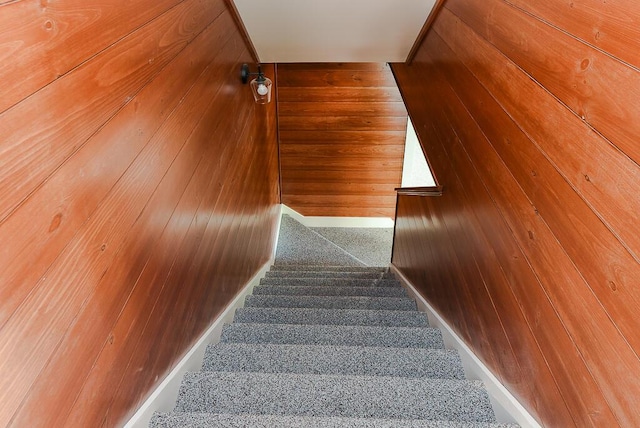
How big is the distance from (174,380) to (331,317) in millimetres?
981

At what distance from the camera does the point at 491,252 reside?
1.35 meters

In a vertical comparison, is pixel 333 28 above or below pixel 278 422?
above

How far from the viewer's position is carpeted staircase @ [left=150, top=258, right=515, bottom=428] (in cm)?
112

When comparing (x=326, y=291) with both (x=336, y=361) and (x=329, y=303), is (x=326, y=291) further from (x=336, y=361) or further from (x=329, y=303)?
(x=336, y=361)

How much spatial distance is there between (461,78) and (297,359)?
150 centimetres

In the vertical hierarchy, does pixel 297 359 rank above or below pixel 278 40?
below

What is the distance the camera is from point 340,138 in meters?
4.99

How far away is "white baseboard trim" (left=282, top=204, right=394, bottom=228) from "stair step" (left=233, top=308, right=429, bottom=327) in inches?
139

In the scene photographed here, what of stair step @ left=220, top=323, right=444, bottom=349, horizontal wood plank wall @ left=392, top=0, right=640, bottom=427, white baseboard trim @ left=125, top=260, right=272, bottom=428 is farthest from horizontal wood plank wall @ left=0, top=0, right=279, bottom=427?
horizontal wood plank wall @ left=392, top=0, right=640, bottom=427

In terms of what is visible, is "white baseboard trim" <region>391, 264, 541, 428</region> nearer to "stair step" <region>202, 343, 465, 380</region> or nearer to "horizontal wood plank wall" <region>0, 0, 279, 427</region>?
"stair step" <region>202, 343, 465, 380</region>

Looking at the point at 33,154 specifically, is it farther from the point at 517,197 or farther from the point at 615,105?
the point at 517,197

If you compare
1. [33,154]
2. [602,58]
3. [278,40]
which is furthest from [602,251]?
[278,40]

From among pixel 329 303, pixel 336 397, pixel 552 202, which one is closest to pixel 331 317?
pixel 329 303

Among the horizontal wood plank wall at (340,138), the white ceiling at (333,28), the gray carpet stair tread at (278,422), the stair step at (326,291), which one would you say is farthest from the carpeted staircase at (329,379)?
the horizontal wood plank wall at (340,138)
